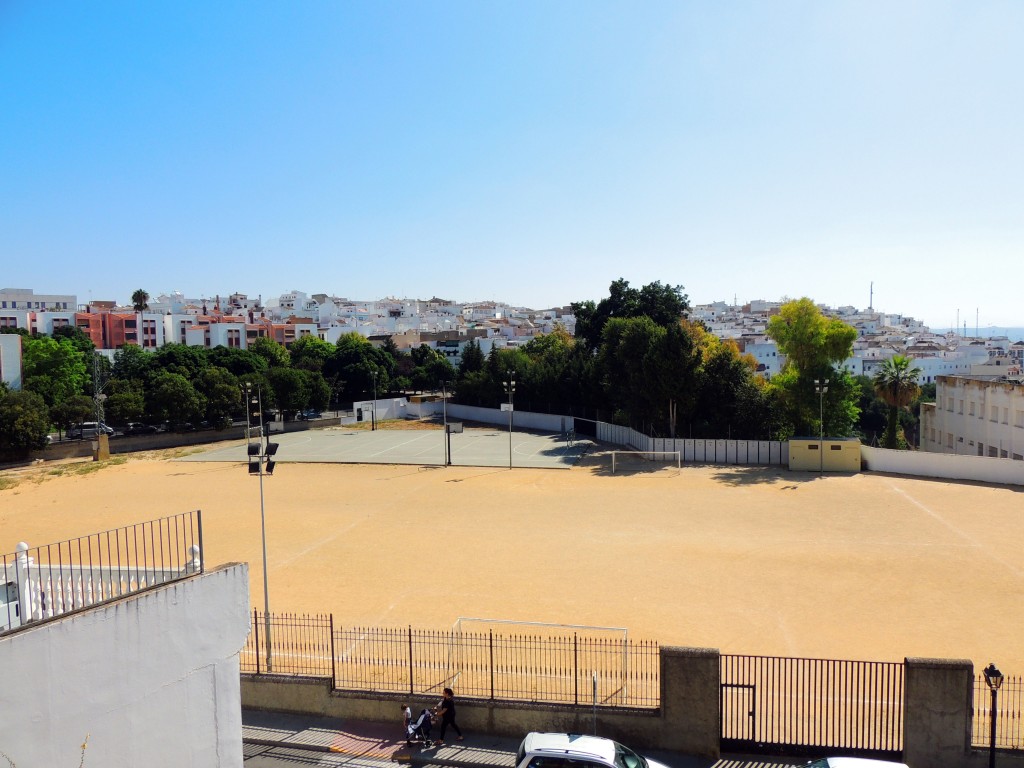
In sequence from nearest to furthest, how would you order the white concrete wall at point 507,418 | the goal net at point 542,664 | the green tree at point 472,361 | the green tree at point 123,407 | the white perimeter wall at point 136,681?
the white perimeter wall at point 136,681 < the goal net at point 542,664 < the green tree at point 123,407 < the white concrete wall at point 507,418 < the green tree at point 472,361

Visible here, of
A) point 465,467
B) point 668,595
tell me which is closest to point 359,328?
point 465,467

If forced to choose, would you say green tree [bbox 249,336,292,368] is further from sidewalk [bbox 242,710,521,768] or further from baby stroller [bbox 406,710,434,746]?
baby stroller [bbox 406,710,434,746]

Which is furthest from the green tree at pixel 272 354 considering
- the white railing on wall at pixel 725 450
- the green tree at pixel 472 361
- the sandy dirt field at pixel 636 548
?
the white railing on wall at pixel 725 450

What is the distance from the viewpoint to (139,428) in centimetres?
5338

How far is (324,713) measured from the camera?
1288 cm

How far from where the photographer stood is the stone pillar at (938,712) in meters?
10.5

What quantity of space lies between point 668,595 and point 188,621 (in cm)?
Answer: 1363

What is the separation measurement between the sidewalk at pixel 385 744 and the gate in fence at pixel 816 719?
1.12 ft

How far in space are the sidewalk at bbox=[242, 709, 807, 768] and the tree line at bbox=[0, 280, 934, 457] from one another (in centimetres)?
2721

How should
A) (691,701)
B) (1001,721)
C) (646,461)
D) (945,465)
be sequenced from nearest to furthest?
(691,701) → (1001,721) → (945,465) → (646,461)

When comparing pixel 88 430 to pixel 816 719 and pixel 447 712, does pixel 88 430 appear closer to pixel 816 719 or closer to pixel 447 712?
pixel 447 712

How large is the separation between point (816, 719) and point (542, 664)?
5.08m

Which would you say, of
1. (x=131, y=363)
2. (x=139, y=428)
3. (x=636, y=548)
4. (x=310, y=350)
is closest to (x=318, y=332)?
(x=310, y=350)

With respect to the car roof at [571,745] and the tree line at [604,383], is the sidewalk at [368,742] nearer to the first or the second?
the car roof at [571,745]
